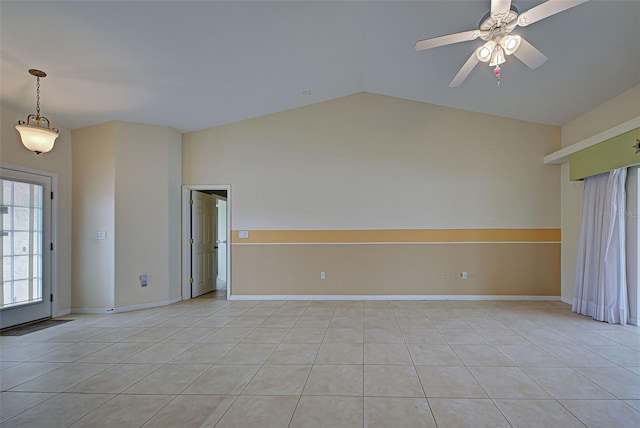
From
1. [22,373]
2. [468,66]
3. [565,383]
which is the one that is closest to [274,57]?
[468,66]

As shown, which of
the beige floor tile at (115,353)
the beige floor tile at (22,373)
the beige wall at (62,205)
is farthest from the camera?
the beige wall at (62,205)

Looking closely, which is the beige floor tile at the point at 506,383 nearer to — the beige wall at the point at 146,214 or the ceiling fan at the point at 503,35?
the ceiling fan at the point at 503,35

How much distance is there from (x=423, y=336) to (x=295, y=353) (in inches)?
59.7

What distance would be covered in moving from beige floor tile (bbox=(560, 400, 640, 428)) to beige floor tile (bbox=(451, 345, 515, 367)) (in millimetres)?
634

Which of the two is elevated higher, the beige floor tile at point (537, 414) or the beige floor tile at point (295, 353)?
the beige floor tile at point (537, 414)

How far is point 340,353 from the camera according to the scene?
3.06 m

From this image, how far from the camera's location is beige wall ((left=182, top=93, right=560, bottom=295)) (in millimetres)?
5152

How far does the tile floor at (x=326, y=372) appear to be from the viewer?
2.07 meters

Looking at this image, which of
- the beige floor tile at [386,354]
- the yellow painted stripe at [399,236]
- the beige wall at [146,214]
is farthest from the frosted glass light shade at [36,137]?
the beige floor tile at [386,354]

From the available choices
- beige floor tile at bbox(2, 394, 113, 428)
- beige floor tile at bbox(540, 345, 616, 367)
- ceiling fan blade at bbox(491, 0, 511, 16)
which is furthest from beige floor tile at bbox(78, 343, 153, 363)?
ceiling fan blade at bbox(491, 0, 511, 16)

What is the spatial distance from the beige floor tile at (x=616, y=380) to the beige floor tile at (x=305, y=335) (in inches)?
96.6

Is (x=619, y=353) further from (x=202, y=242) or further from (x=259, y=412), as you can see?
(x=202, y=242)

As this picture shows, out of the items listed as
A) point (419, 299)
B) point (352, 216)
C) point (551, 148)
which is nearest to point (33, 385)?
point (352, 216)

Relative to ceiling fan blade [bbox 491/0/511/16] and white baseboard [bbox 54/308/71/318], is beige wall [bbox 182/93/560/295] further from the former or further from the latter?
ceiling fan blade [bbox 491/0/511/16]
